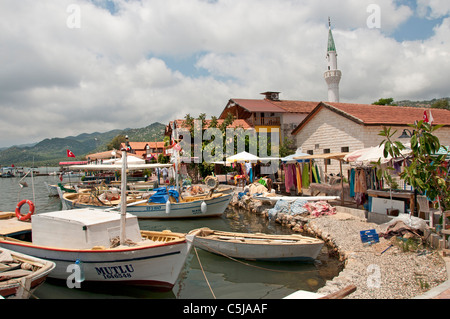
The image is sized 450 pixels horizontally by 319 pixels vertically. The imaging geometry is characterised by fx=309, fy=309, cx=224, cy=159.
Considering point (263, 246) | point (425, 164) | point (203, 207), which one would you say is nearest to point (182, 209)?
point (203, 207)

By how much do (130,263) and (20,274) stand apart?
2.22 m

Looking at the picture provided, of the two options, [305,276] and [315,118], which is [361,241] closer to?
[305,276]

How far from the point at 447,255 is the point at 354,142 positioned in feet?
43.3

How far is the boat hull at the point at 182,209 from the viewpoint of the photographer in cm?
1576

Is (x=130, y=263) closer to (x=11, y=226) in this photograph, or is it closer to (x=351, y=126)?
(x=11, y=226)

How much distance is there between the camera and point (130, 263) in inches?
289

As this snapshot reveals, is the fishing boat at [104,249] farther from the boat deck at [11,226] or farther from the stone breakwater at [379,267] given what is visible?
the stone breakwater at [379,267]

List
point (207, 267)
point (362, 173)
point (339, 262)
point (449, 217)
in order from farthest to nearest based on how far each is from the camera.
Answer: point (362, 173) → point (207, 267) → point (339, 262) → point (449, 217)

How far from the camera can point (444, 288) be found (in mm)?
5336

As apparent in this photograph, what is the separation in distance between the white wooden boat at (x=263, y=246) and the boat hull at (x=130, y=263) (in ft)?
6.21

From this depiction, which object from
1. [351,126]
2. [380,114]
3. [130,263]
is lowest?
[130,263]

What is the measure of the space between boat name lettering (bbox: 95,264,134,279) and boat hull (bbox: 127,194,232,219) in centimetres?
790

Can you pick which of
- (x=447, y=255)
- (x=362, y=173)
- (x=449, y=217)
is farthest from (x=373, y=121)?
(x=447, y=255)

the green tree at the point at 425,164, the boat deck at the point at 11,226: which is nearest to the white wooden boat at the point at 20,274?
the boat deck at the point at 11,226
